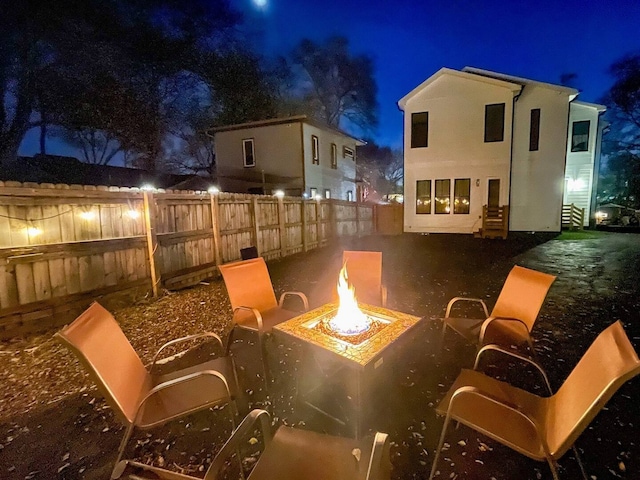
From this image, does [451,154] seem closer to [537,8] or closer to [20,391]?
[20,391]

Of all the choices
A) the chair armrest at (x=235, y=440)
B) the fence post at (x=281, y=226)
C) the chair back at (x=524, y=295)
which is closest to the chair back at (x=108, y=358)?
the chair armrest at (x=235, y=440)

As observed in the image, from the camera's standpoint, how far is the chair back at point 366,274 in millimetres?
4430

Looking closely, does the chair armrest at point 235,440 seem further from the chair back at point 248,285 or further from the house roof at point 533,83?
the house roof at point 533,83

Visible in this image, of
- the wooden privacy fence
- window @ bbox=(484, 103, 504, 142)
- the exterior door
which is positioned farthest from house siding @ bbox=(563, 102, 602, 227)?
the wooden privacy fence

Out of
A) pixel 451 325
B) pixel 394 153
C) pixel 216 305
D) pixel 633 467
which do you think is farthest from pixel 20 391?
pixel 394 153

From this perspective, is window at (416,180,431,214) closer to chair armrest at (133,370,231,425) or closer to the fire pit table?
the fire pit table

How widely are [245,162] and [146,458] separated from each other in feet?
63.3

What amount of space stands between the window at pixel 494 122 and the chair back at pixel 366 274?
14.5m

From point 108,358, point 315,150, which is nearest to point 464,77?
point 315,150

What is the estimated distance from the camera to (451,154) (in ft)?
54.3

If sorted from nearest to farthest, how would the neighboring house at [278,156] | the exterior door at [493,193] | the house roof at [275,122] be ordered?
the exterior door at [493,193] < the house roof at [275,122] < the neighboring house at [278,156]

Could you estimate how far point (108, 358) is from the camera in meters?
2.22

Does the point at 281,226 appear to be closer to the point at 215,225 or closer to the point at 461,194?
the point at 215,225

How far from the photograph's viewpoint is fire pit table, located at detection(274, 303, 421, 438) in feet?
8.04
